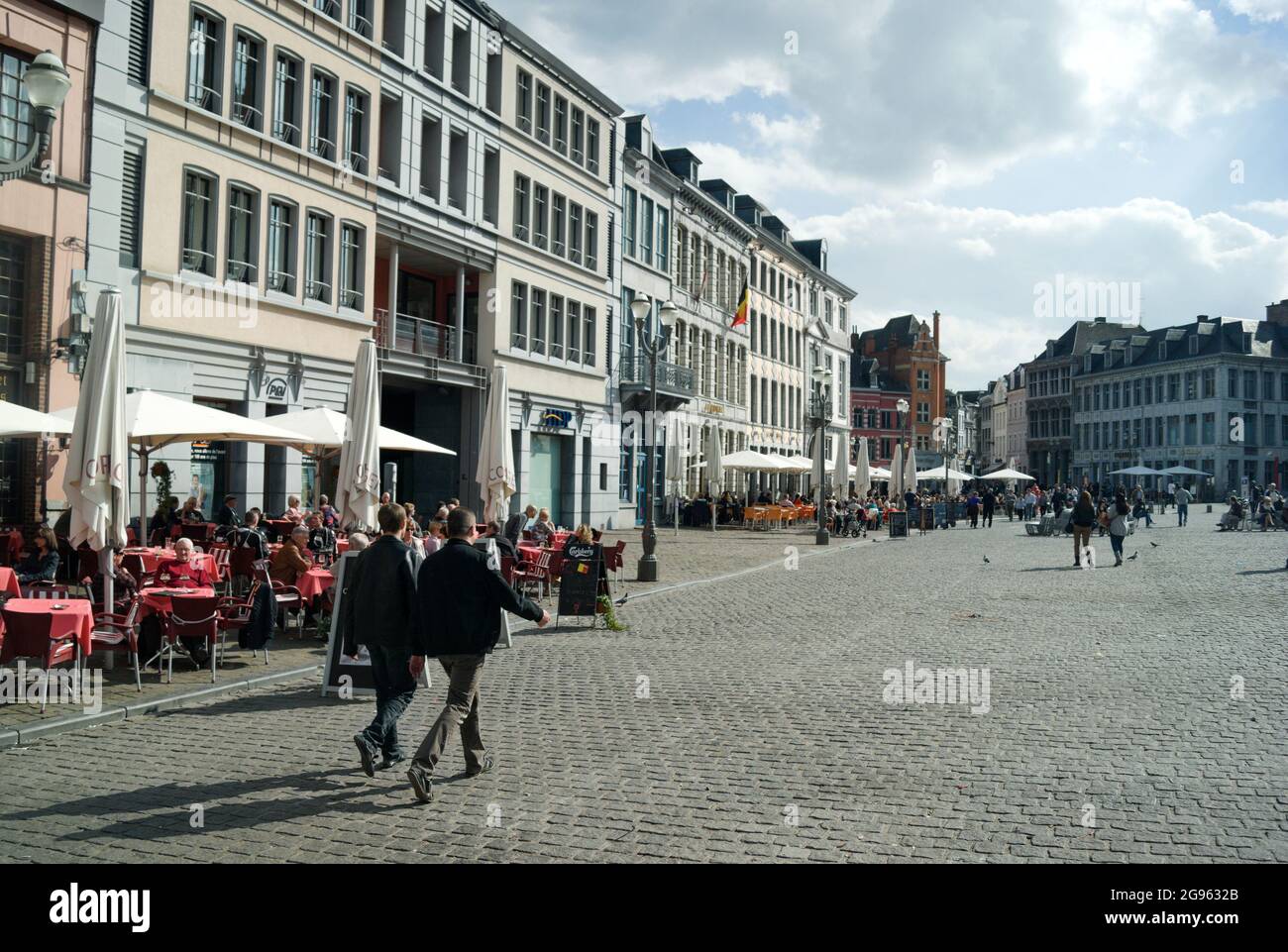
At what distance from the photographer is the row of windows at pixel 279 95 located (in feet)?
76.8

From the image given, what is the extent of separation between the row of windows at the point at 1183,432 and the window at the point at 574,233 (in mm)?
74074

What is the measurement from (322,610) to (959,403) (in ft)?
471

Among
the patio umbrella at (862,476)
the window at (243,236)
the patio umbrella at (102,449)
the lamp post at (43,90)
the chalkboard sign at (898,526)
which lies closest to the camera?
the lamp post at (43,90)

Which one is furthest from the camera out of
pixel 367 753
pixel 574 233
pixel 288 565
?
pixel 574 233

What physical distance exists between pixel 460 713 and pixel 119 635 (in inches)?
196

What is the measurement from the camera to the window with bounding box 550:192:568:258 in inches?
1485

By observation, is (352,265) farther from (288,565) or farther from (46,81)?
(46,81)

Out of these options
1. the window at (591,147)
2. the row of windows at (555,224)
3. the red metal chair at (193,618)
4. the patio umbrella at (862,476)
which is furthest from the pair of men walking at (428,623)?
the patio umbrella at (862,476)

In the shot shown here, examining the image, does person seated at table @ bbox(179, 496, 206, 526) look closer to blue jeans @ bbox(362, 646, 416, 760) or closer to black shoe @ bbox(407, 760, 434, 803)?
blue jeans @ bbox(362, 646, 416, 760)

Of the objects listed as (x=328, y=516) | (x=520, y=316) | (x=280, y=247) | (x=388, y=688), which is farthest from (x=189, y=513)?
(x=520, y=316)

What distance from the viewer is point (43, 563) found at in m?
13.0

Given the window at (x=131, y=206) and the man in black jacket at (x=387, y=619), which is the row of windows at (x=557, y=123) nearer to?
the window at (x=131, y=206)

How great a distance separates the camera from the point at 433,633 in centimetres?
675

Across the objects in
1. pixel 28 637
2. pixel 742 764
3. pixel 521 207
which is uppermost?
pixel 521 207
